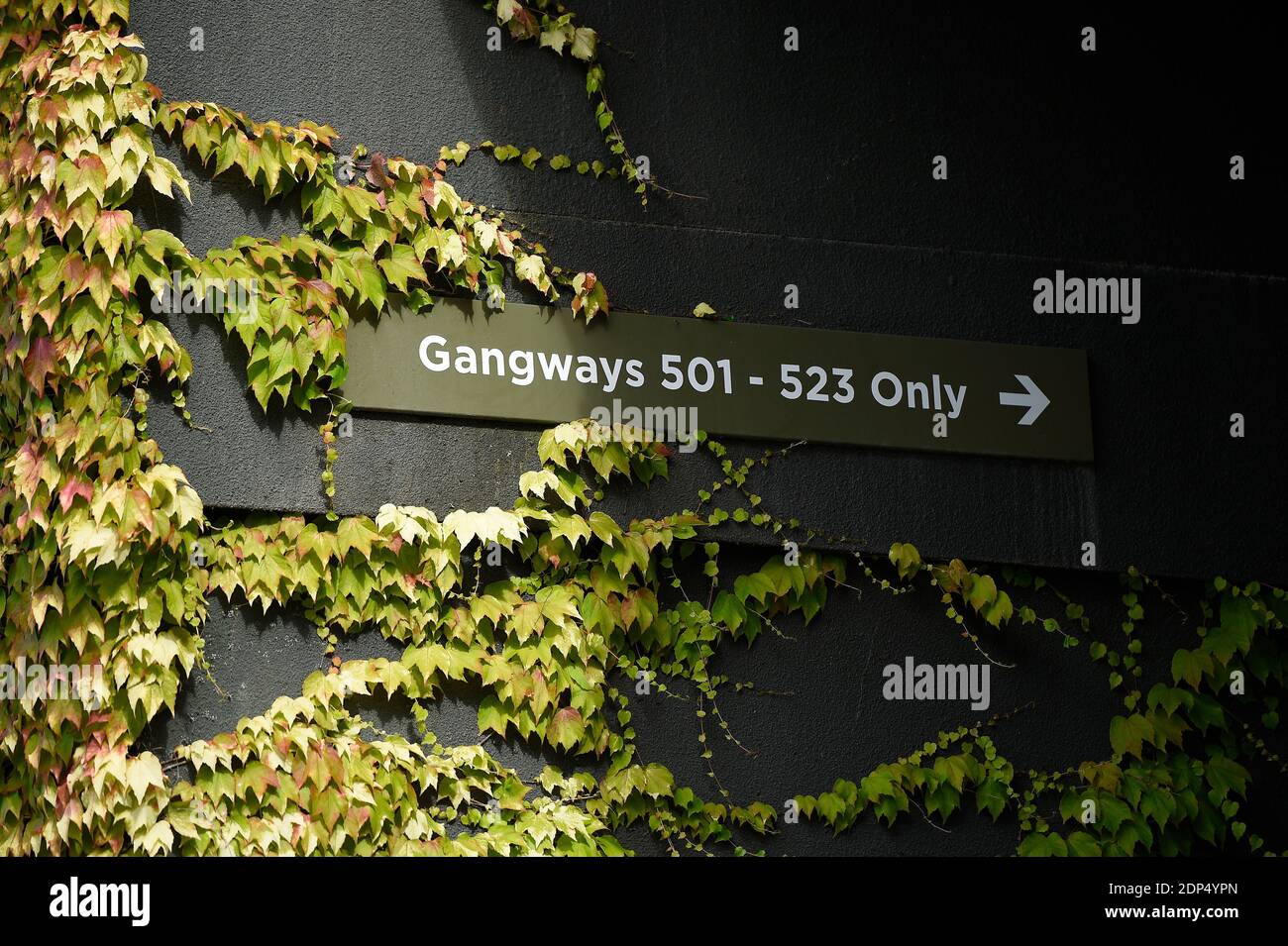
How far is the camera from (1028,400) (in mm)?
4547

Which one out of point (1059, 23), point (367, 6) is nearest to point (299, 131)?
point (367, 6)

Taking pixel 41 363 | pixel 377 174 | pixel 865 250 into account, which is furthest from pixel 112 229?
pixel 865 250

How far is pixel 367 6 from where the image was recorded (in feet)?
14.4

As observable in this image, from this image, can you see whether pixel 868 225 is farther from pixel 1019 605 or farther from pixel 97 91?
pixel 97 91

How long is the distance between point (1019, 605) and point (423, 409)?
2.00 meters

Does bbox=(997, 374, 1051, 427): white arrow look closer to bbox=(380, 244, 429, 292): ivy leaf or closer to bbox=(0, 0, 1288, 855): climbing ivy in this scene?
bbox=(0, 0, 1288, 855): climbing ivy

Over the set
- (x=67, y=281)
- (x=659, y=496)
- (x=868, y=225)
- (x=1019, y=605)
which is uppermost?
(x=868, y=225)

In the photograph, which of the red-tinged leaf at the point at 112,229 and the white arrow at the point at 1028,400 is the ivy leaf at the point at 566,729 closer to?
the white arrow at the point at 1028,400

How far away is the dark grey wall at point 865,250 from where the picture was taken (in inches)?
165

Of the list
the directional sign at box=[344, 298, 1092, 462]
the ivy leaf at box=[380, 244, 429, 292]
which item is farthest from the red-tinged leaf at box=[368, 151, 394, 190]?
the directional sign at box=[344, 298, 1092, 462]

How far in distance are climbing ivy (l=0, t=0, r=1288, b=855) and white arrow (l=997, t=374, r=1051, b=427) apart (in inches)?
20.4

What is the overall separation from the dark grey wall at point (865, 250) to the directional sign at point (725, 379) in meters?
0.08

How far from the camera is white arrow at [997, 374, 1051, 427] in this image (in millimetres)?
4535

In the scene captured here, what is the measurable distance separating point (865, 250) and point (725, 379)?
0.67 metres
